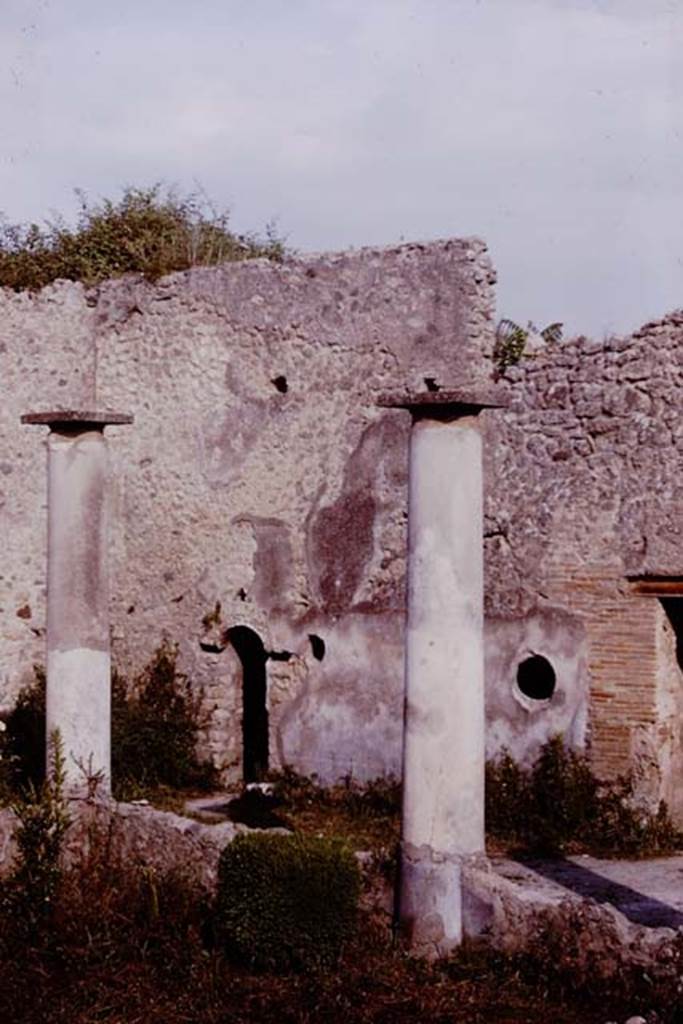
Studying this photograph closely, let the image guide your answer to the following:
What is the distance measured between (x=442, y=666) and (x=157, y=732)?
5541 mm

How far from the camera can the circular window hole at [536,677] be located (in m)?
12.2

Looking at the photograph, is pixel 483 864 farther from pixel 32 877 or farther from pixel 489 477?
pixel 489 477

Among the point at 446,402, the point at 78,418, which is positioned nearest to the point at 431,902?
the point at 446,402

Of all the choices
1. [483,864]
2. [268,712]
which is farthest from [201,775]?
[483,864]

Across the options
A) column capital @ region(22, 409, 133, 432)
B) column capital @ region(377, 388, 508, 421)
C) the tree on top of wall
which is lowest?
Answer: column capital @ region(377, 388, 508, 421)

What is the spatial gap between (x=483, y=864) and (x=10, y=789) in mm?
4950

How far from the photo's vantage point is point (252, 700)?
585 inches

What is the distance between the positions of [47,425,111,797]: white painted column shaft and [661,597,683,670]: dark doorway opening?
4108mm

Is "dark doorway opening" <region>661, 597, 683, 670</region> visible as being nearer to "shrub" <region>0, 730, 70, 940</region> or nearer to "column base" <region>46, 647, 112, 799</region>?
"column base" <region>46, 647, 112, 799</region>

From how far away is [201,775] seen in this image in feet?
45.3

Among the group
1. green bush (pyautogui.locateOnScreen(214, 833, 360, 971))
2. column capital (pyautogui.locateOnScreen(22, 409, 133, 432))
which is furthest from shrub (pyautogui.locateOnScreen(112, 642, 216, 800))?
green bush (pyautogui.locateOnScreen(214, 833, 360, 971))

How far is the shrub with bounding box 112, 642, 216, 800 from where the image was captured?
43.4ft

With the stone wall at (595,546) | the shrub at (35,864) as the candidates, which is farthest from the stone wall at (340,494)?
the shrub at (35,864)

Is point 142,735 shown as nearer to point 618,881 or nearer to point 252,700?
point 252,700
